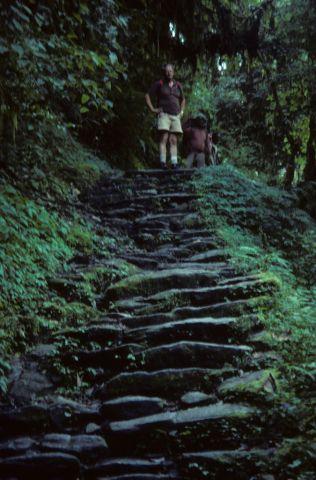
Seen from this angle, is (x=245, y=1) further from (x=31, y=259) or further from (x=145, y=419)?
(x=145, y=419)

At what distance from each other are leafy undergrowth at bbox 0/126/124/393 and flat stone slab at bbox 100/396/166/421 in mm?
900

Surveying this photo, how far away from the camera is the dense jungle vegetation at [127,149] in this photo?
3961 millimetres

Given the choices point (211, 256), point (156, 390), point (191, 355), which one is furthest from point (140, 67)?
point (156, 390)

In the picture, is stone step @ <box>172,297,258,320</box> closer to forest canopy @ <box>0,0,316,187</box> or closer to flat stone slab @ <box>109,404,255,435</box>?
flat stone slab @ <box>109,404,255,435</box>

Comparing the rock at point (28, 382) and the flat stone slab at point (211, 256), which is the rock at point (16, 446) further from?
the flat stone slab at point (211, 256)

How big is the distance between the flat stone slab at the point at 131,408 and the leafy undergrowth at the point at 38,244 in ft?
2.95

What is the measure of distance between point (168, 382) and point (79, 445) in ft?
2.77

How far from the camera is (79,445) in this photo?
304 centimetres

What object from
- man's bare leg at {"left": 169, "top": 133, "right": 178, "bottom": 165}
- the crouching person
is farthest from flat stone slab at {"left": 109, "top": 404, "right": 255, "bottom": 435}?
the crouching person

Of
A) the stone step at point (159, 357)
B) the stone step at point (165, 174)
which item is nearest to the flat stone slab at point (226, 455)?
the stone step at point (159, 357)

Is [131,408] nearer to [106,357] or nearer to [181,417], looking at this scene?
[181,417]

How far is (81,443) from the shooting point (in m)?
3.06

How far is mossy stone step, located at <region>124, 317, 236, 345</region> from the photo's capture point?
388 centimetres

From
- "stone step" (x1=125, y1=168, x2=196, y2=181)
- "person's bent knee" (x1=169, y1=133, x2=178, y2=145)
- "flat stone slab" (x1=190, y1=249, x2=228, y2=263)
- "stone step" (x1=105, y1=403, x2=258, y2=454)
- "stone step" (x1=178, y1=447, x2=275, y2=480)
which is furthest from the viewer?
"person's bent knee" (x1=169, y1=133, x2=178, y2=145)
